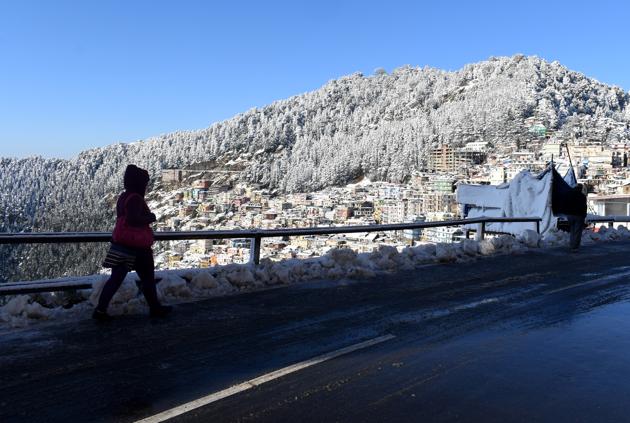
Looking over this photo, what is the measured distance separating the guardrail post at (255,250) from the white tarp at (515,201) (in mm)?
12947

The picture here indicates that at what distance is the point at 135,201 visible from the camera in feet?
21.8

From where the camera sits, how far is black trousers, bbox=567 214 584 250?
52.7ft

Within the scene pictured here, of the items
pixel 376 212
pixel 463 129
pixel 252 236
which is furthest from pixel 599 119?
pixel 252 236

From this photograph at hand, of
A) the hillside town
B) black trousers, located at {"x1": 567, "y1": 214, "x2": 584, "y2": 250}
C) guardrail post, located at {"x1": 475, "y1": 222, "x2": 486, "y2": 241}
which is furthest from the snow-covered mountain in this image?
black trousers, located at {"x1": 567, "y1": 214, "x2": 584, "y2": 250}

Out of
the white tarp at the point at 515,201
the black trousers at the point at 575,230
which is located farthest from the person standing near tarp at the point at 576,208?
the white tarp at the point at 515,201

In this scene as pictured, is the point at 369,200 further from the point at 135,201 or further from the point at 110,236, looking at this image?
the point at 135,201

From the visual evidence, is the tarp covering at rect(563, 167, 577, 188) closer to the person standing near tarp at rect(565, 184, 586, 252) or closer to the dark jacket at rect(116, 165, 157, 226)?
the person standing near tarp at rect(565, 184, 586, 252)

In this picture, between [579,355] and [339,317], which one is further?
[339,317]

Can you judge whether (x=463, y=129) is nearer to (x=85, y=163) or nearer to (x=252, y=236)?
(x=85, y=163)

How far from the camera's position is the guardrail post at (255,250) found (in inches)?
403

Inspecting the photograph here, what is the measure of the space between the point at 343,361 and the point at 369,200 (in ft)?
231

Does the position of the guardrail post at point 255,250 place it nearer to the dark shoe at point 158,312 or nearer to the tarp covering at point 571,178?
the dark shoe at point 158,312

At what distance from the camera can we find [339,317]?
7.08 meters

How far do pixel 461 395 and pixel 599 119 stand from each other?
164 m
